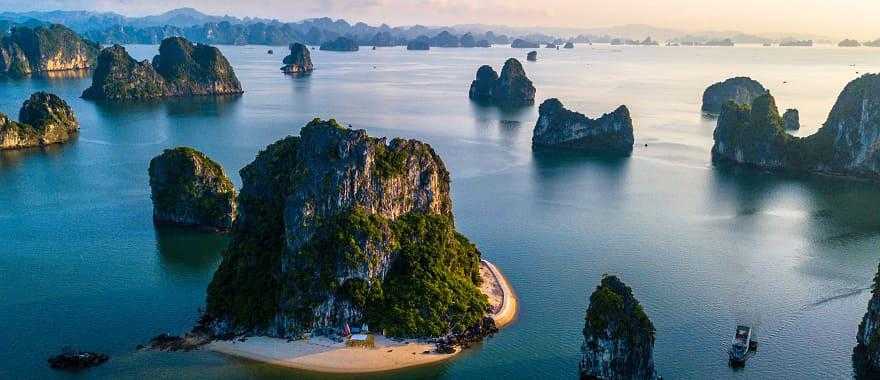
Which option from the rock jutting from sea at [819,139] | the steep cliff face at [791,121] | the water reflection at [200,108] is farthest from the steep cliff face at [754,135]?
the water reflection at [200,108]

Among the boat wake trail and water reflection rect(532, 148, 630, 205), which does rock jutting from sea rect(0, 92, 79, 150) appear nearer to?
water reflection rect(532, 148, 630, 205)

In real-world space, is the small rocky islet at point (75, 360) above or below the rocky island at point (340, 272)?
below

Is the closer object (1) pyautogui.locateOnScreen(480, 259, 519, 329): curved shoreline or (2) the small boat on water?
(2) the small boat on water

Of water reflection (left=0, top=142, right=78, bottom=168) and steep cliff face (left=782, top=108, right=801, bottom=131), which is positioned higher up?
steep cliff face (left=782, top=108, right=801, bottom=131)

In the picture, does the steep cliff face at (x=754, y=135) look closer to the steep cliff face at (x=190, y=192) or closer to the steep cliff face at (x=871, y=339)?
the steep cliff face at (x=871, y=339)

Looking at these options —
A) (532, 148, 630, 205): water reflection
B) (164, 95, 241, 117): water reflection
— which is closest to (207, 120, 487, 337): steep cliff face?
(532, 148, 630, 205): water reflection

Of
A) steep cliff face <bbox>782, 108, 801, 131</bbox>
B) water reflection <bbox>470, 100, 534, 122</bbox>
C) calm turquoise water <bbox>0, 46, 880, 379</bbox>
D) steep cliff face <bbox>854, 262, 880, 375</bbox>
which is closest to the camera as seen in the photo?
steep cliff face <bbox>854, 262, 880, 375</bbox>

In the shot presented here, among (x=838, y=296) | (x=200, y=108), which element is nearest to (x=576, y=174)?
(x=838, y=296)
